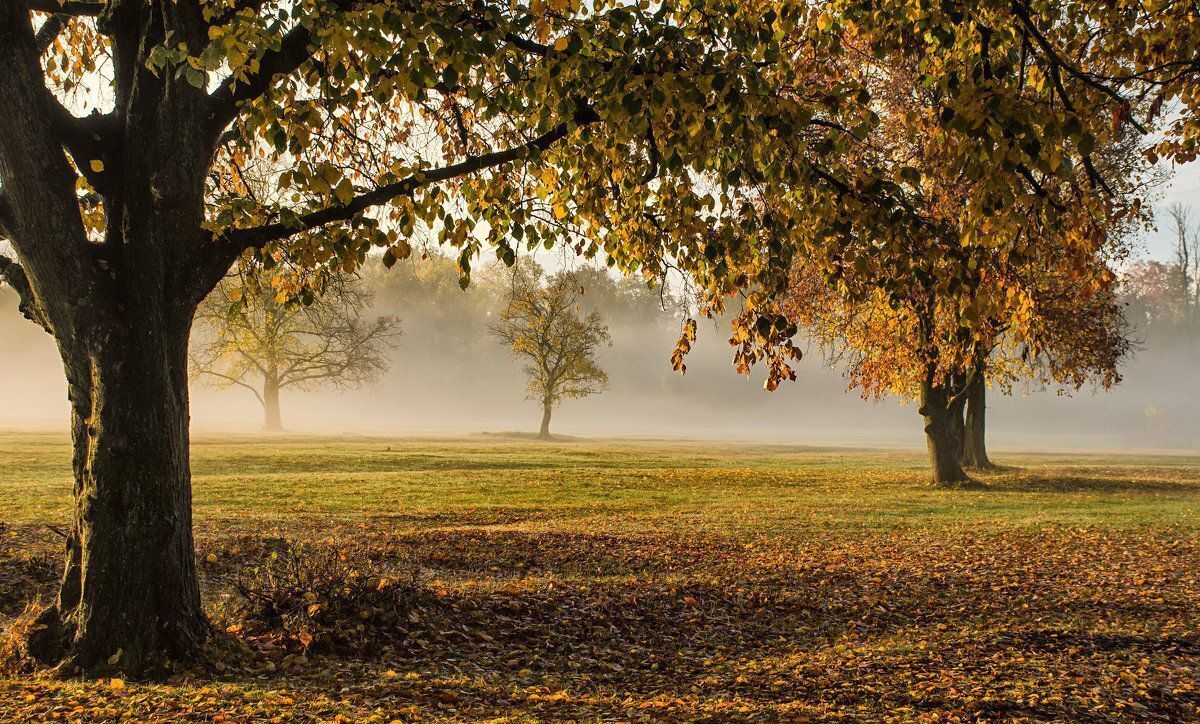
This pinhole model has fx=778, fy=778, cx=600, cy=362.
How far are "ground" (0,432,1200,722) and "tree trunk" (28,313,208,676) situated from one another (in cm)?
33

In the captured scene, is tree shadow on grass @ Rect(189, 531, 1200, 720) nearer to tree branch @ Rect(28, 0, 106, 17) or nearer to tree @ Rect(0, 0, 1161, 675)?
tree @ Rect(0, 0, 1161, 675)

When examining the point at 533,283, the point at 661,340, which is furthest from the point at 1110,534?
the point at 661,340

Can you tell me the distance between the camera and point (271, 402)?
52.7 meters

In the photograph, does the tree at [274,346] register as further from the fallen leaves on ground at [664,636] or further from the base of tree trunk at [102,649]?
the base of tree trunk at [102,649]

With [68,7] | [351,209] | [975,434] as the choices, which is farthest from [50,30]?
[975,434]

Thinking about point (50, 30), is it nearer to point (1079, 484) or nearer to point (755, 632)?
point (755, 632)

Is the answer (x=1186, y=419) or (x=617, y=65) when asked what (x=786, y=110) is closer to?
(x=617, y=65)

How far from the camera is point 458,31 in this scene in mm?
5180

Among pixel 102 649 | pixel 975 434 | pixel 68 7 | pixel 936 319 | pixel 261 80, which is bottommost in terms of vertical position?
pixel 102 649

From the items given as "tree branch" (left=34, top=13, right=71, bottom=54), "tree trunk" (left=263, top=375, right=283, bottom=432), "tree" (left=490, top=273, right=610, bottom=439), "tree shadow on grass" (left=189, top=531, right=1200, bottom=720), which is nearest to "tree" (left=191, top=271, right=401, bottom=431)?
"tree trunk" (left=263, top=375, right=283, bottom=432)

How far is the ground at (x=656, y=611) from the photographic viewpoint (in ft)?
18.2

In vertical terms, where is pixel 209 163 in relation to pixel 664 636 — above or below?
above

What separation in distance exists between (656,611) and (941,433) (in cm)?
1749

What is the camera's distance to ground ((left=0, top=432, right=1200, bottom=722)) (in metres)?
5.55
